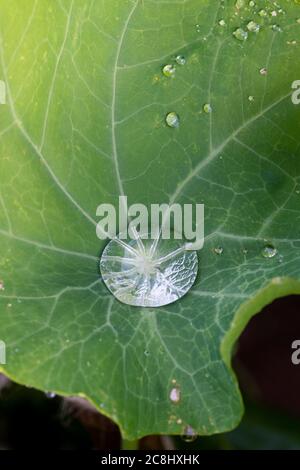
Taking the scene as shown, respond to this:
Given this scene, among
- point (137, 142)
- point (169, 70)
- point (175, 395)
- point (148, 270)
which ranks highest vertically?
point (169, 70)

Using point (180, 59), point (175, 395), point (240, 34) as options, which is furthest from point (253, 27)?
point (175, 395)

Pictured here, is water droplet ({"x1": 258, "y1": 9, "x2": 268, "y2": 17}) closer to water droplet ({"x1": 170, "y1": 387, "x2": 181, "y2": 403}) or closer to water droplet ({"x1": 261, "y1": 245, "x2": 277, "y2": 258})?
water droplet ({"x1": 261, "y1": 245, "x2": 277, "y2": 258})

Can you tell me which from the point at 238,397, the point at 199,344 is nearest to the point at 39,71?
A: the point at 199,344

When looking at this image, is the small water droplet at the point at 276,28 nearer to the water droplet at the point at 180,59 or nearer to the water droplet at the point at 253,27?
the water droplet at the point at 253,27

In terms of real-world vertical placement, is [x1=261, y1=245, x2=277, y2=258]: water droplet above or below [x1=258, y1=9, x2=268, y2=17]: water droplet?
below

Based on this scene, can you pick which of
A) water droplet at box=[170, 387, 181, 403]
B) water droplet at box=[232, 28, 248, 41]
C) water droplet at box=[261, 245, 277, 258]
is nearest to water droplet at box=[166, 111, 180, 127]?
water droplet at box=[232, 28, 248, 41]

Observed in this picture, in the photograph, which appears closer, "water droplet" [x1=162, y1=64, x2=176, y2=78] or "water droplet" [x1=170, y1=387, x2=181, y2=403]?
"water droplet" [x1=170, y1=387, x2=181, y2=403]

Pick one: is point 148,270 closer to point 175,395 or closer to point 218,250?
Result: point 218,250

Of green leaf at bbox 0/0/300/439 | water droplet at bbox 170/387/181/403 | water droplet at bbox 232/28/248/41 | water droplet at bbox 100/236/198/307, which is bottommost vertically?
water droplet at bbox 170/387/181/403
